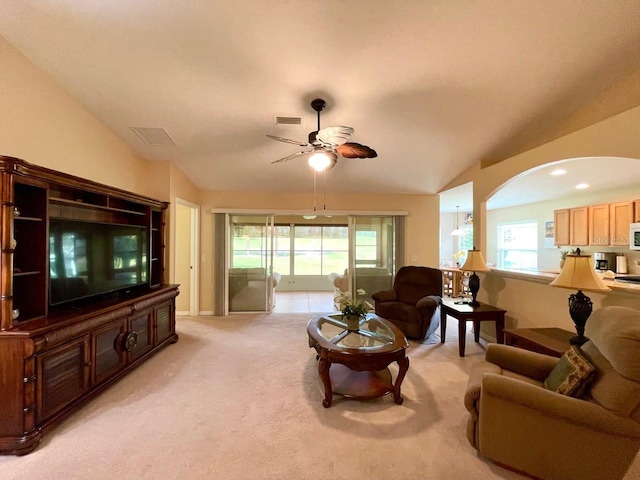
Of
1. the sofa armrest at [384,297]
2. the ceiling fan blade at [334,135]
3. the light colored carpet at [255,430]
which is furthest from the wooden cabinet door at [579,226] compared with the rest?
the ceiling fan blade at [334,135]

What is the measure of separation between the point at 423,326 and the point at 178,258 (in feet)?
14.4

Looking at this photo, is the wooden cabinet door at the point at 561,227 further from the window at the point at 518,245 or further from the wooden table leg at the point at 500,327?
the wooden table leg at the point at 500,327

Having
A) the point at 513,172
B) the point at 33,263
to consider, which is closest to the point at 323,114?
the point at 513,172

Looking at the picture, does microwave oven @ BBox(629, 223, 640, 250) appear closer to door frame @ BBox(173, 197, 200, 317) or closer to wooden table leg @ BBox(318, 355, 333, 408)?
wooden table leg @ BBox(318, 355, 333, 408)

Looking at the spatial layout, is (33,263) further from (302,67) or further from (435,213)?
(435,213)

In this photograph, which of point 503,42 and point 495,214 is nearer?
point 503,42

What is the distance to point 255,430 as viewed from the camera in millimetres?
2113

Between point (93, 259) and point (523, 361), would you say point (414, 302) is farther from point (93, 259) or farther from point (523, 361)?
point (93, 259)

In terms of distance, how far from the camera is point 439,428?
213 cm

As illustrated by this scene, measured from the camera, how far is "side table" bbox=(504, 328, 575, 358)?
7.83ft

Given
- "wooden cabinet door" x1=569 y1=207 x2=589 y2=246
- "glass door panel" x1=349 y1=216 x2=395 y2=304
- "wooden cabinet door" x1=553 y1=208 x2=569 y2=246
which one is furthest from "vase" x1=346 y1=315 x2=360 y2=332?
"wooden cabinet door" x1=553 y1=208 x2=569 y2=246

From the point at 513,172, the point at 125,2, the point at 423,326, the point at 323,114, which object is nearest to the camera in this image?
the point at 125,2

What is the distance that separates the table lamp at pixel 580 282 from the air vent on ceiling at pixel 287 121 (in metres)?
2.83

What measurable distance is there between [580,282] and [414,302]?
2301mm
